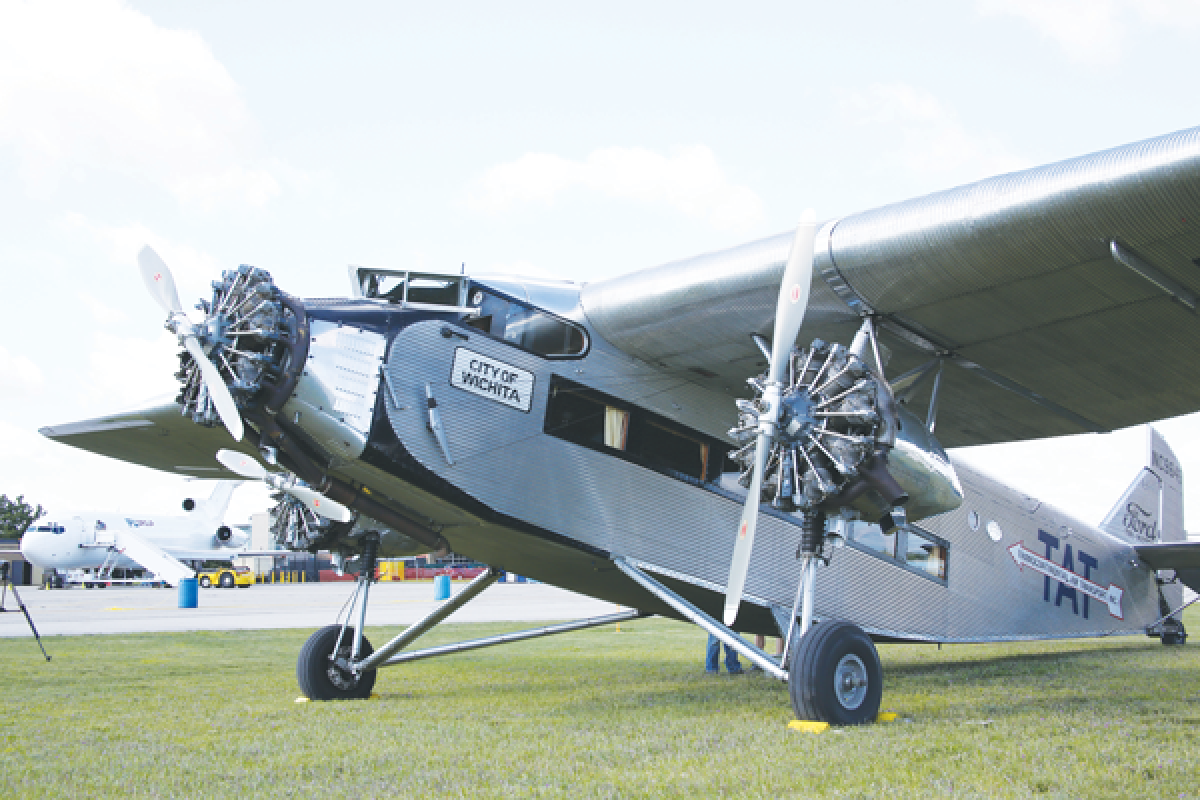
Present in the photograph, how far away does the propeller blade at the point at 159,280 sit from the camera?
6.65 metres

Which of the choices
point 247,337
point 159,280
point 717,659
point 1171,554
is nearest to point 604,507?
point 247,337

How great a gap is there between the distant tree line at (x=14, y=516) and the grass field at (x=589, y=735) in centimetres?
9682

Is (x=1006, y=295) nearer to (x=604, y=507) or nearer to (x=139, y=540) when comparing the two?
(x=604, y=507)

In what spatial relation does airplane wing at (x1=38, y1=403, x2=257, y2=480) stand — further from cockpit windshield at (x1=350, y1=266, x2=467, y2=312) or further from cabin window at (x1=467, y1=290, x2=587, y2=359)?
cabin window at (x1=467, y1=290, x2=587, y2=359)

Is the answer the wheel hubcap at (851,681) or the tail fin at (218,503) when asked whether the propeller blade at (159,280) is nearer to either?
the wheel hubcap at (851,681)

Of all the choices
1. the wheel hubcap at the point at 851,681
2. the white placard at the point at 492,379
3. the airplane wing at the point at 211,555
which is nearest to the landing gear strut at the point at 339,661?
the white placard at the point at 492,379

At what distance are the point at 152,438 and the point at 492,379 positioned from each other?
450cm

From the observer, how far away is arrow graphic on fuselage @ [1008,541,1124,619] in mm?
11695

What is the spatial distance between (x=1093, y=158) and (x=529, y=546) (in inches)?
201

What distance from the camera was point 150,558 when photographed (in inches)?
1955

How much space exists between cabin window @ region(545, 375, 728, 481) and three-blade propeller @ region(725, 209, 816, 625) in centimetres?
175

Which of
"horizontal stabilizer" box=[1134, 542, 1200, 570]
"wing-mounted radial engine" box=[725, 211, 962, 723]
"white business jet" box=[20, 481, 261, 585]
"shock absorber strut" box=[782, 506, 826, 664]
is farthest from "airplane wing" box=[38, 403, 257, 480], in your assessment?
"white business jet" box=[20, 481, 261, 585]

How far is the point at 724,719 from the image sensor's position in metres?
6.93

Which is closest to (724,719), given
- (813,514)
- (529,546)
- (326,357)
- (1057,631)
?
(813,514)
